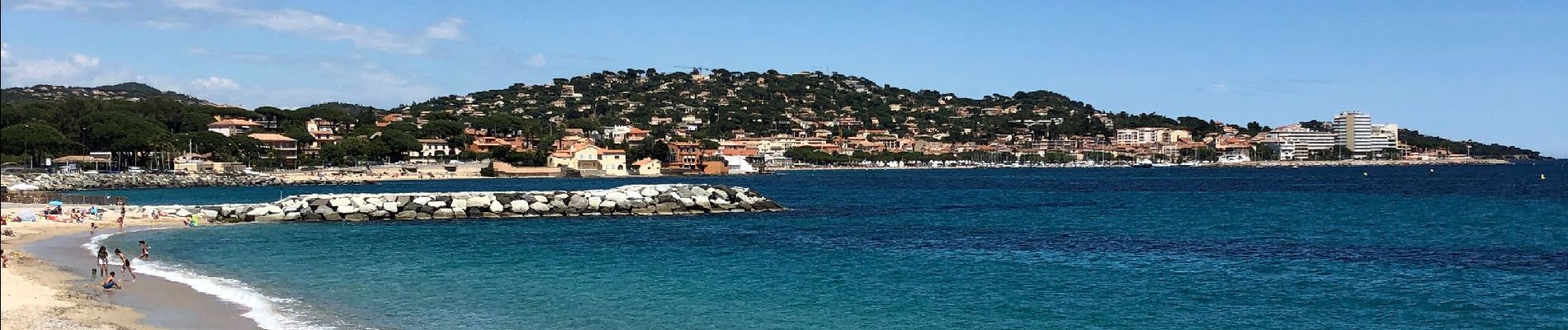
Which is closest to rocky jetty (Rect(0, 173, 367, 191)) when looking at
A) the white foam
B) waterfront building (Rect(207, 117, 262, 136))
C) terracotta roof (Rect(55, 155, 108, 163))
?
terracotta roof (Rect(55, 155, 108, 163))

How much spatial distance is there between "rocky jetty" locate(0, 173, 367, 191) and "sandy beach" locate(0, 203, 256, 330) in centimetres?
4065

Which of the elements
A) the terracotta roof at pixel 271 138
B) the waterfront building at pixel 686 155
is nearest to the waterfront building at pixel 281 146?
the terracotta roof at pixel 271 138

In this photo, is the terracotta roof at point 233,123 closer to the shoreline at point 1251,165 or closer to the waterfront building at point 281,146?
the waterfront building at point 281,146

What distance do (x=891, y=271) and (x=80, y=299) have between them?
39.6ft

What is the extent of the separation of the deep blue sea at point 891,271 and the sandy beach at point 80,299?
607 millimetres

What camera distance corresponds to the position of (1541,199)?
50812 millimetres

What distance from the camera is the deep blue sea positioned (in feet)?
49.1

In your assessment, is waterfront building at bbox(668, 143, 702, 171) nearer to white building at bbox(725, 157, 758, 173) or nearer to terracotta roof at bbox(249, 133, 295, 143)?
white building at bbox(725, 157, 758, 173)

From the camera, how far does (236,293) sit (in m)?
16.8

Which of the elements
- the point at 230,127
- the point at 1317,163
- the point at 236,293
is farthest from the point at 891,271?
the point at 1317,163

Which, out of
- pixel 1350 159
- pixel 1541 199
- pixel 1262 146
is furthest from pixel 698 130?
pixel 1541 199

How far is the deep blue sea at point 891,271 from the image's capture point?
589 inches

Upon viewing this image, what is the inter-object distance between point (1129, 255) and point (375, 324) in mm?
14632

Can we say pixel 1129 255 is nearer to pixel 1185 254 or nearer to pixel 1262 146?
pixel 1185 254
